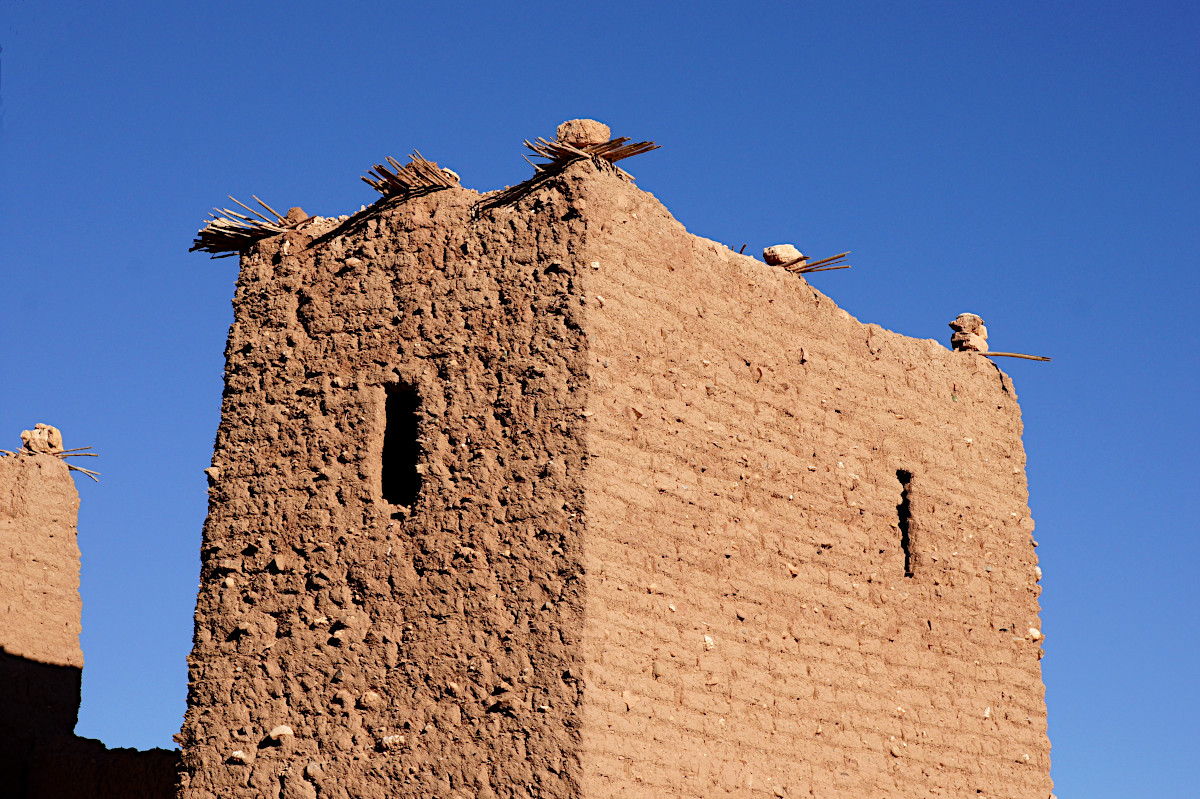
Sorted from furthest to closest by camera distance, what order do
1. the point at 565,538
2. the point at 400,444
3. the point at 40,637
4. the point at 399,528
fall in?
the point at 40,637 < the point at 400,444 < the point at 399,528 < the point at 565,538

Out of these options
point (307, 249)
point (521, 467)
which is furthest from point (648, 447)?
point (307, 249)

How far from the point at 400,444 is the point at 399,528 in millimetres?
584

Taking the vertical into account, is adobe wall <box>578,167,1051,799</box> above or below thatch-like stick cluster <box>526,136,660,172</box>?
below

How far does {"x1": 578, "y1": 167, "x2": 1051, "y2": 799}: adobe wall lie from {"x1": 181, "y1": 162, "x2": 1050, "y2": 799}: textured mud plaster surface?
20mm

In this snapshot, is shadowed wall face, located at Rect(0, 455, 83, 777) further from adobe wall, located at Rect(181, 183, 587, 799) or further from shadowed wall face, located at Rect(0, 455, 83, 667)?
adobe wall, located at Rect(181, 183, 587, 799)

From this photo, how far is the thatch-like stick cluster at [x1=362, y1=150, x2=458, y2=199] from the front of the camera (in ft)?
27.2

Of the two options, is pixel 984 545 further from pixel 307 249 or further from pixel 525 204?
pixel 307 249

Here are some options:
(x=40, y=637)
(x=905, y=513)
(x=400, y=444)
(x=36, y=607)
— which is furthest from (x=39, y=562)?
(x=905, y=513)

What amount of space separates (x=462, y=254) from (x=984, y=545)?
4084 mm

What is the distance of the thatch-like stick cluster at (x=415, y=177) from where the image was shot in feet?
27.2

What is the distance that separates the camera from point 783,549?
828cm

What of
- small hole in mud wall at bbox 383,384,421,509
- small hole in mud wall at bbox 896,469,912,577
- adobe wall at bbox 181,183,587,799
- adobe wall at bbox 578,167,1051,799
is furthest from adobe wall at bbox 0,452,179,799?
small hole in mud wall at bbox 896,469,912,577

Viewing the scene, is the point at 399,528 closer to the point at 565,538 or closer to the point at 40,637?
the point at 565,538

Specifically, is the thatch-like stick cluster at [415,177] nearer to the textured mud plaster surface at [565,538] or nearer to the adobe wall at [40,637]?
the textured mud plaster surface at [565,538]
